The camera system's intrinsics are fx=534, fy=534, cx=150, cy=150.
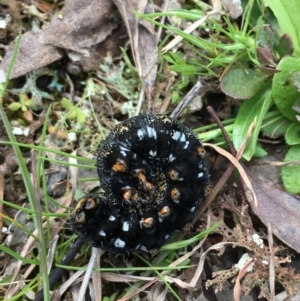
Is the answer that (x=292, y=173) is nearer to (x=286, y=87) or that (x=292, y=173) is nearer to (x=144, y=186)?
(x=286, y=87)

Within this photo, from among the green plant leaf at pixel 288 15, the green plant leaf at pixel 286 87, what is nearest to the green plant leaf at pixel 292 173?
the green plant leaf at pixel 286 87

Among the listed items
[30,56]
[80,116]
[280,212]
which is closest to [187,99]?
[80,116]

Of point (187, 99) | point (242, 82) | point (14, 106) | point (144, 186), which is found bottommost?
point (14, 106)

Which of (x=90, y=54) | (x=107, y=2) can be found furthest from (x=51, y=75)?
(x=107, y=2)

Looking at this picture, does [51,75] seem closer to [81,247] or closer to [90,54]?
[90,54]

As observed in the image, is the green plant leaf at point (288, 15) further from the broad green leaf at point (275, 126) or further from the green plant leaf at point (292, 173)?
the green plant leaf at point (292, 173)

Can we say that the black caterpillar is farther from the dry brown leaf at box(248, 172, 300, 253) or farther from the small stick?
the dry brown leaf at box(248, 172, 300, 253)
